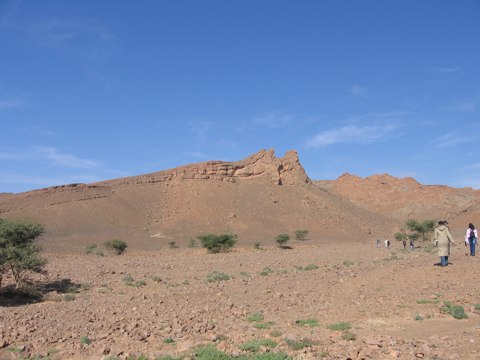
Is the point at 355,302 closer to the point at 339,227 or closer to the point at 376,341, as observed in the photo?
the point at 376,341

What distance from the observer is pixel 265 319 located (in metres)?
10.4

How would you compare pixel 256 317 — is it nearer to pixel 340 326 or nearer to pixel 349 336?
pixel 340 326

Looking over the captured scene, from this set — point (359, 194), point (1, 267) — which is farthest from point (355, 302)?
point (359, 194)

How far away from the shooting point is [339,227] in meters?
71.6

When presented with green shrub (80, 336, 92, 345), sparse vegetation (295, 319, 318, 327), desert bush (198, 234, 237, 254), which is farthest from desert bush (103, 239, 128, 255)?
sparse vegetation (295, 319, 318, 327)

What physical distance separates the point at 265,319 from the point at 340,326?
1982mm

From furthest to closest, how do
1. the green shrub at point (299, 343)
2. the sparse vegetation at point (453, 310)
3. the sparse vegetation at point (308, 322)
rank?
the sparse vegetation at point (308, 322)
the sparse vegetation at point (453, 310)
the green shrub at point (299, 343)

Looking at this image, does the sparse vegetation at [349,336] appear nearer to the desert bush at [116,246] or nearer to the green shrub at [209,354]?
the green shrub at [209,354]

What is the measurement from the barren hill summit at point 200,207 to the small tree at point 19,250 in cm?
3457

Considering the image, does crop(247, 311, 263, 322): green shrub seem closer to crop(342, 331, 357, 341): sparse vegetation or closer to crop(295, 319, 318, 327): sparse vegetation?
crop(295, 319, 318, 327): sparse vegetation

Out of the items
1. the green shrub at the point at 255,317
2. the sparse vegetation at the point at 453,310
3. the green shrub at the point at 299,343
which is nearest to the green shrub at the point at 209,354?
the green shrub at the point at 299,343

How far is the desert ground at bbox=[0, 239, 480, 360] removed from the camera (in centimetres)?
768

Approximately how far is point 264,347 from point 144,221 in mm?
66205

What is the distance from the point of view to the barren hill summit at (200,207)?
214 ft
